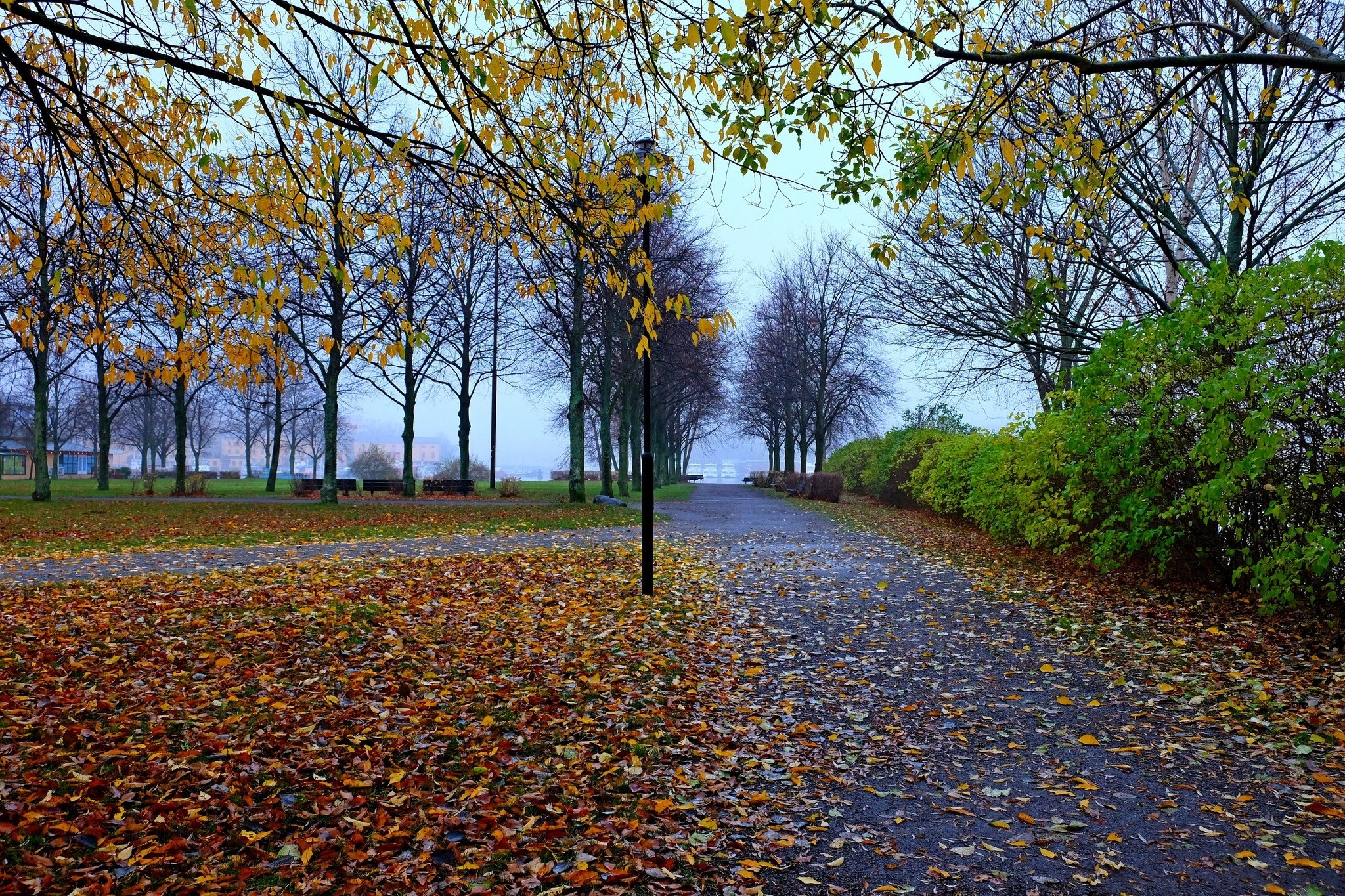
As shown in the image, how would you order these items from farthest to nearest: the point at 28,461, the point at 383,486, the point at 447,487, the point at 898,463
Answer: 1. the point at 28,461
2. the point at 447,487
3. the point at 383,486
4. the point at 898,463

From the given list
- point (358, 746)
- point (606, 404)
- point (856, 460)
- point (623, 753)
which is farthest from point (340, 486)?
point (623, 753)

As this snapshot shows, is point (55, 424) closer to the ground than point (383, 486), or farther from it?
farther from it

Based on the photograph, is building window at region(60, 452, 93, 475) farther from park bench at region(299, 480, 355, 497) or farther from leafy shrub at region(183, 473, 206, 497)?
park bench at region(299, 480, 355, 497)

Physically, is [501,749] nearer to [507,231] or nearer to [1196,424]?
[507,231]

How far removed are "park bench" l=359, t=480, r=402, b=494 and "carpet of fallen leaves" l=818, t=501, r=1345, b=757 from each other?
73.1 feet

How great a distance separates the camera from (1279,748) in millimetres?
4070

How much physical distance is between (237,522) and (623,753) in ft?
44.5

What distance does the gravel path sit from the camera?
299cm

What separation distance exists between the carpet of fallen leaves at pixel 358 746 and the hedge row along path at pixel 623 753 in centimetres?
2

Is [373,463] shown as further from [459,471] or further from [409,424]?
[409,424]

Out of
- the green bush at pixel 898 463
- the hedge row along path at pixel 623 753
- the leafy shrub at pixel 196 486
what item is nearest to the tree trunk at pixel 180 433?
the leafy shrub at pixel 196 486

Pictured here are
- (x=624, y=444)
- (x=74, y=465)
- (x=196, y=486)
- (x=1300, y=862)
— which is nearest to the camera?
(x=1300, y=862)

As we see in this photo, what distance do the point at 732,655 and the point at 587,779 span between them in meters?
2.50

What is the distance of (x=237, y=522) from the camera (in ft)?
49.1
